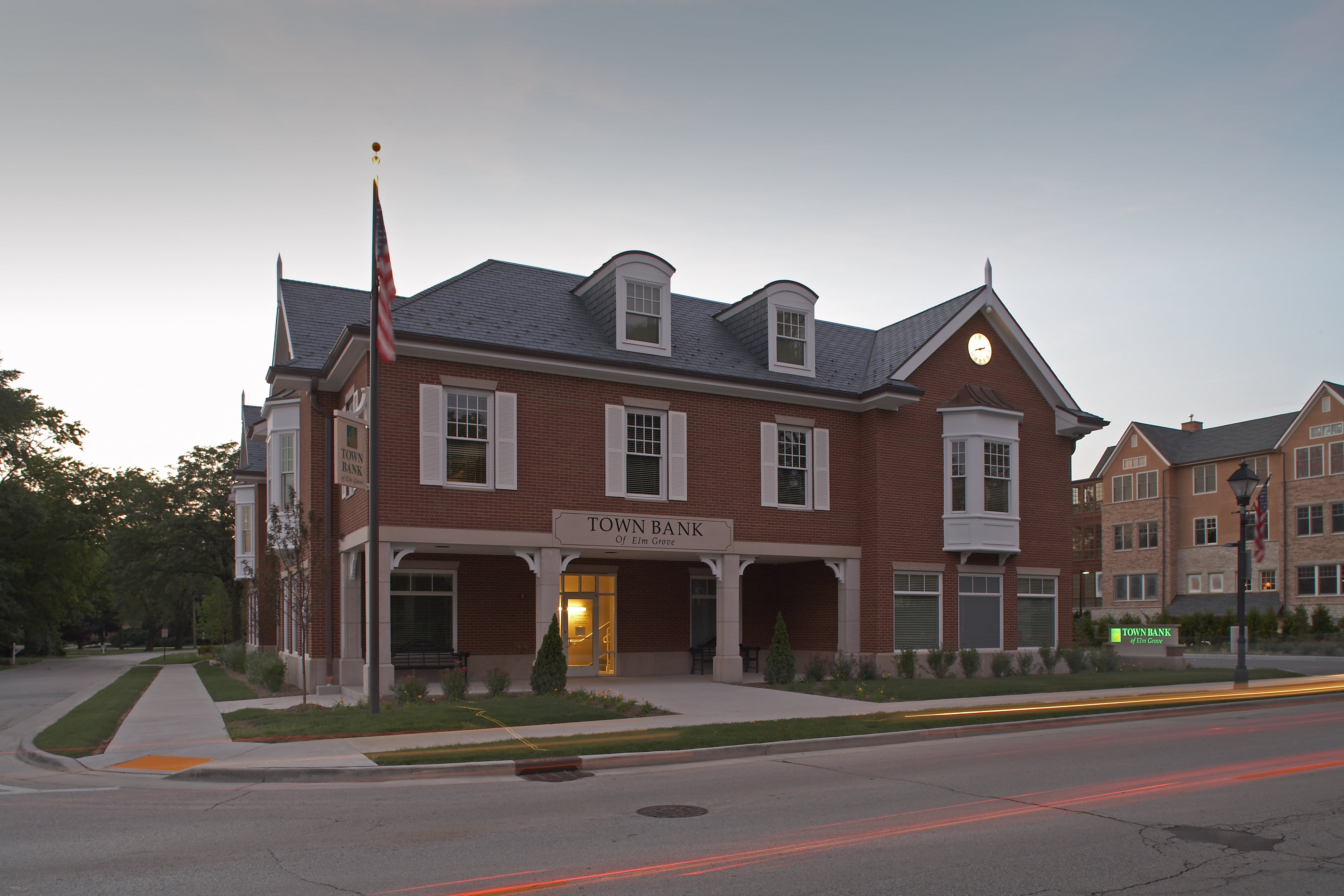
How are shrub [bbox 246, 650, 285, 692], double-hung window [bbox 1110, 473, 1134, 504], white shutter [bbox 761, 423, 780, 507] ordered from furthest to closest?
1. double-hung window [bbox 1110, 473, 1134, 504]
2. white shutter [bbox 761, 423, 780, 507]
3. shrub [bbox 246, 650, 285, 692]

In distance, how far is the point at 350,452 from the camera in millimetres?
17297

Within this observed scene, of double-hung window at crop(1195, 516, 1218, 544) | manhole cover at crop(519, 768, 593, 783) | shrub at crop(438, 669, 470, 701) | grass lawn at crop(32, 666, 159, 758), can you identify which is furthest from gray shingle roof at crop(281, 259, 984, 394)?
double-hung window at crop(1195, 516, 1218, 544)

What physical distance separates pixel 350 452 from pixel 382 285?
9.46 ft

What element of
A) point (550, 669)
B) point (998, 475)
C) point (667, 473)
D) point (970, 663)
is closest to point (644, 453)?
point (667, 473)

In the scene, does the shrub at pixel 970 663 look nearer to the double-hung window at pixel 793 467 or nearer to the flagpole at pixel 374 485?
the double-hung window at pixel 793 467

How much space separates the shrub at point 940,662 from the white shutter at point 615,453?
29.3 ft

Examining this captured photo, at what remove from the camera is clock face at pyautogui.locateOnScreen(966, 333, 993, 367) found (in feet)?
91.2

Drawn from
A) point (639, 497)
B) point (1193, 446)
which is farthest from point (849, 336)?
point (1193, 446)

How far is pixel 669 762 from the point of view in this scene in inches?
518

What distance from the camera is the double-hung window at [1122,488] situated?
63.2 meters

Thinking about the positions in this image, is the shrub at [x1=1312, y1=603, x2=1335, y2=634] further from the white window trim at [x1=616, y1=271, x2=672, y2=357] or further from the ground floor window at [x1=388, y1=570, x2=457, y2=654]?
the ground floor window at [x1=388, y1=570, x2=457, y2=654]

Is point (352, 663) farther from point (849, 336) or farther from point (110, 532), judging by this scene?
point (110, 532)

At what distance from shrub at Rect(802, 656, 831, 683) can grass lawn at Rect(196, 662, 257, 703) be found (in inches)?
485

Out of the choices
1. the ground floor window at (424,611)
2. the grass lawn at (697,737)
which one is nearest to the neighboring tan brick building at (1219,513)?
the grass lawn at (697,737)
